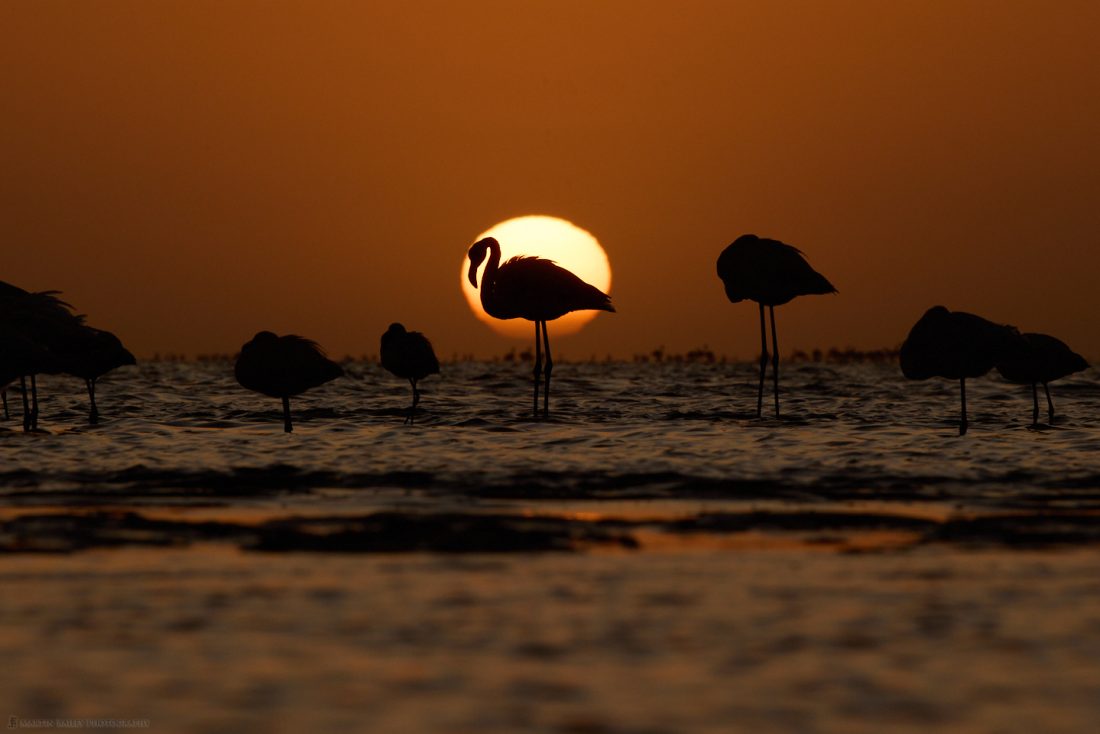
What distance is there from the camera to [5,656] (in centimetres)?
597

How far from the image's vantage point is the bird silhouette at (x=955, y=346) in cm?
1844

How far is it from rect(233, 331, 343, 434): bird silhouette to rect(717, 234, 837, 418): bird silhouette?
607 cm

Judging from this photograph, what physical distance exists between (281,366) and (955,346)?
7604 mm

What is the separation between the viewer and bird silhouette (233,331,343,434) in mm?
18516

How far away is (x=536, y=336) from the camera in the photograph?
23188 millimetres

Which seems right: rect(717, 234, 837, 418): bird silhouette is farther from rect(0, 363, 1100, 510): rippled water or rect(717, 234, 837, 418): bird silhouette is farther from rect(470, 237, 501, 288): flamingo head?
rect(470, 237, 501, 288): flamingo head

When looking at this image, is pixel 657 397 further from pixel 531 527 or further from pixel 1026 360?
pixel 531 527

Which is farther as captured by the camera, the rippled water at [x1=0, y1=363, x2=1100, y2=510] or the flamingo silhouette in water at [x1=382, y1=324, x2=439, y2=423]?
the flamingo silhouette in water at [x1=382, y1=324, x2=439, y2=423]

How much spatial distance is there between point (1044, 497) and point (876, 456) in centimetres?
330

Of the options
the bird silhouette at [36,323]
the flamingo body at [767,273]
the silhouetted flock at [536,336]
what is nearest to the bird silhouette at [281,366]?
the silhouetted flock at [536,336]

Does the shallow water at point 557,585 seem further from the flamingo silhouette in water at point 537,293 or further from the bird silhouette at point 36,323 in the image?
the flamingo silhouette in water at point 537,293

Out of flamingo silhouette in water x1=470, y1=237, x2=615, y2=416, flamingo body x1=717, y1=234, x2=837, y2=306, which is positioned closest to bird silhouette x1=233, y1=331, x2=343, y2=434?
flamingo silhouette in water x1=470, y1=237, x2=615, y2=416

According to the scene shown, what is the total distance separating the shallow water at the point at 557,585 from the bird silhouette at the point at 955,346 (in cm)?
217

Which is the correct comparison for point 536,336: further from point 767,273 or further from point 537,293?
point 767,273
